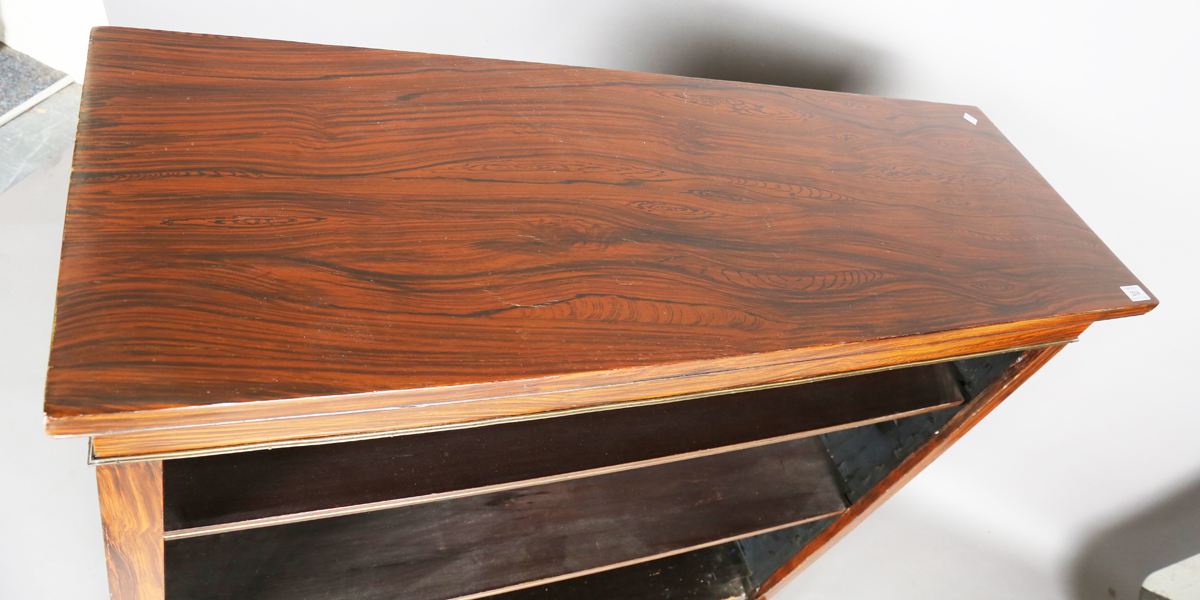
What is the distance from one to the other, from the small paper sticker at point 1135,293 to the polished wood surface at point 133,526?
4.11 ft

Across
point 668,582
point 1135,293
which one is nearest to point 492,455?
point 668,582

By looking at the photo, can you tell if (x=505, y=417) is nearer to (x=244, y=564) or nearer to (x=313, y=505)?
(x=313, y=505)

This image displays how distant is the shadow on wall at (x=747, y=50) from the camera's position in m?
1.59

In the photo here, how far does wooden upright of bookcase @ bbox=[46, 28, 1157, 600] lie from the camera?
0.66 meters

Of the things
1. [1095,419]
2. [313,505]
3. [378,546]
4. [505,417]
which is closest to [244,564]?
[378,546]

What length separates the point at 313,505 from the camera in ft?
2.69

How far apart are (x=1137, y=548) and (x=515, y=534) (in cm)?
158

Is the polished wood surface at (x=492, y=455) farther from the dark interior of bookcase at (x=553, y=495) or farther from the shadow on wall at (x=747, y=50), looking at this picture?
the shadow on wall at (x=747, y=50)

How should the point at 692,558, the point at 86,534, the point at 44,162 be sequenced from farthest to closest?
the point at 44,162
the point at 692,558
the point at 86,534

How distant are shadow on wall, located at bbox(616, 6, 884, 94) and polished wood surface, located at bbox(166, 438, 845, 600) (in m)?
0.78

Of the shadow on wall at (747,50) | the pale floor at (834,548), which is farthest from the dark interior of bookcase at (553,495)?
the shadow on wall at (747,50)

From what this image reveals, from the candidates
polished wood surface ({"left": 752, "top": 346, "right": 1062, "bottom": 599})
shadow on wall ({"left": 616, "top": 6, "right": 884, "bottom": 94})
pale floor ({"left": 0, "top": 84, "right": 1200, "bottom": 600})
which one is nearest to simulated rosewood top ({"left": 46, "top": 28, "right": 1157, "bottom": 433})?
polished wood surface ({"left": 752, "top": 346, "right": 1062, "bottom": 599})

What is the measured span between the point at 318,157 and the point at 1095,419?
175cm

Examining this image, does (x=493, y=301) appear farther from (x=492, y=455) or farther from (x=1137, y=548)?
(x=1137, y=548)
